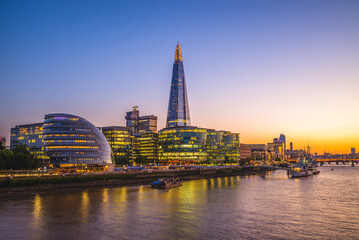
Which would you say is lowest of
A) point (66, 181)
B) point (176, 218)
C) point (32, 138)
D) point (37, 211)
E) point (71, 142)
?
point (176, 218)

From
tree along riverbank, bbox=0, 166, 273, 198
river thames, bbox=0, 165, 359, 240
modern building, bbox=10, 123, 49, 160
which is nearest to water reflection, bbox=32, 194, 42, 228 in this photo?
river thames, bbox=0, 165, 359, 240

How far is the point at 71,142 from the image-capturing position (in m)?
123

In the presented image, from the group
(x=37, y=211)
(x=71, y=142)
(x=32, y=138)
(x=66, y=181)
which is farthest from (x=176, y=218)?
(x=32, y=138)

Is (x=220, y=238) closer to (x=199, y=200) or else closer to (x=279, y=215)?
(x=279, y=215)

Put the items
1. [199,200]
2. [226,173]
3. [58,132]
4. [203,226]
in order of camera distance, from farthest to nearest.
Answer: [226,173]
[58,132]
[199,200]
[203,226]

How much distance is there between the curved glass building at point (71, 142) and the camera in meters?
122

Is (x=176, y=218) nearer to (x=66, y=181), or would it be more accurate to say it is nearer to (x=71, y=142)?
(x=66, y=181)

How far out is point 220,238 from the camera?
3475 centimetres

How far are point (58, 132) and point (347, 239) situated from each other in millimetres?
111144

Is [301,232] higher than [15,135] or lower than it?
lower

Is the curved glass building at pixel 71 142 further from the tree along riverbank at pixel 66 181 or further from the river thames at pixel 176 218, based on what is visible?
the river thames at pixel 176 218

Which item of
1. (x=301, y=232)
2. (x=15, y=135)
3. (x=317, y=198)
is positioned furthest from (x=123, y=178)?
(x=15, y=135)

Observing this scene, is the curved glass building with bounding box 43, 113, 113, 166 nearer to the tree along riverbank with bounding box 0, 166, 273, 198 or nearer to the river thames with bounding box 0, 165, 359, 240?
the tree along riverbank with bounding box 0, 166, 273, 198

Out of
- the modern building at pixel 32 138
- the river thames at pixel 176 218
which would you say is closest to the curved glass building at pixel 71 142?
the modern building at pixel 32 138
